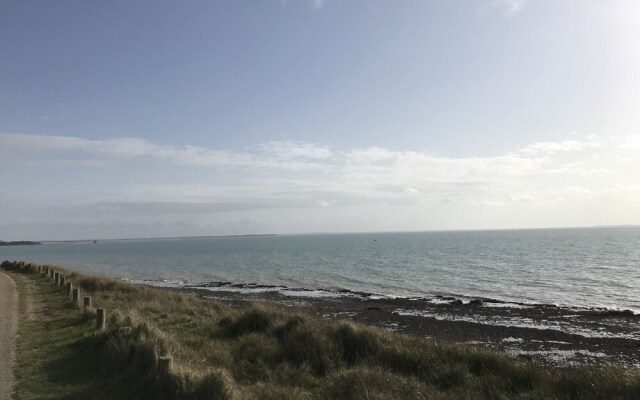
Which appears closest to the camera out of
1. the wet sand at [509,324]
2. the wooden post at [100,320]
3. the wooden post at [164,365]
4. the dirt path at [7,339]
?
the wooden post at [164,365]

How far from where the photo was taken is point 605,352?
18.5m

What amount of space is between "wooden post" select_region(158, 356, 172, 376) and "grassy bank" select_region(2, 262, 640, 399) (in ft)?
0.23

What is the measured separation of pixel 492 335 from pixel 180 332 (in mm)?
14090

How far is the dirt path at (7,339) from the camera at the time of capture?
8.73 metres

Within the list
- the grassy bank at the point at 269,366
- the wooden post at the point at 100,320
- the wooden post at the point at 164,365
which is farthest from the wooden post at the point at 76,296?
the wooden post at the point at 164,365

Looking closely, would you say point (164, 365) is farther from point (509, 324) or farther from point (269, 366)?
point (509, 324)

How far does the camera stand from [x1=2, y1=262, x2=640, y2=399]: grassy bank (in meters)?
8.35

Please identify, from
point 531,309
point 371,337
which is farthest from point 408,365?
point 531,309

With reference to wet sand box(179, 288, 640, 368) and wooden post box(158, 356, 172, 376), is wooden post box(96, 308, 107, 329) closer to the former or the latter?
wooden post box(158, 356, 172, 376)

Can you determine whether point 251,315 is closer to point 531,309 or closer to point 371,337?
point 371,337

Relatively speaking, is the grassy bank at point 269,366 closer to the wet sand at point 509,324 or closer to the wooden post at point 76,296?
the wooden post at point 76,296

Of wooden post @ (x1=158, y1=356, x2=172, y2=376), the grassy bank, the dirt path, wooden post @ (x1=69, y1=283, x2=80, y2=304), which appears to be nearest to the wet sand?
the grassy bank

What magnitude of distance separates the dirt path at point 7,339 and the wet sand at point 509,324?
1387 cm

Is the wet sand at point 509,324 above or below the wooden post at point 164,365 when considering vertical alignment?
below
